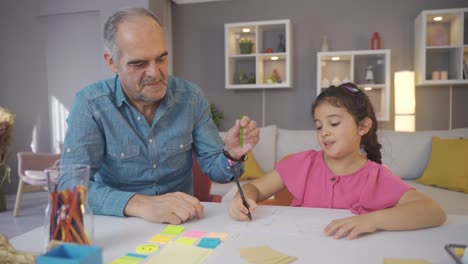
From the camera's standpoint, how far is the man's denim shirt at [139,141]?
1285 millimetres

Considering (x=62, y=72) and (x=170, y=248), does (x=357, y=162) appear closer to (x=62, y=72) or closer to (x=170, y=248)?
(x=170, y=248)

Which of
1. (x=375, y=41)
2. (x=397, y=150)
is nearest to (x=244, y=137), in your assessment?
(x=397, y=150)

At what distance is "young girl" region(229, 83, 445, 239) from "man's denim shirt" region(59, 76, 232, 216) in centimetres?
24

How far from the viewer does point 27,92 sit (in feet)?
15.9

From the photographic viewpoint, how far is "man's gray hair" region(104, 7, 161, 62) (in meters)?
1.28

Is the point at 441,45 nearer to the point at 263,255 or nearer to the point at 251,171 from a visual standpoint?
the point at 251,171

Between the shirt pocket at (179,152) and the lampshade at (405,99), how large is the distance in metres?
3.29

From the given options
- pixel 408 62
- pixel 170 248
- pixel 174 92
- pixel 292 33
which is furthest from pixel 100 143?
pixel 408 62

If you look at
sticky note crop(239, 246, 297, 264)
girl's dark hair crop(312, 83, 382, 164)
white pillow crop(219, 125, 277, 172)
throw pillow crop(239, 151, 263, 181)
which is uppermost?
girl's dark hair crop(312, 83, 382, 164)

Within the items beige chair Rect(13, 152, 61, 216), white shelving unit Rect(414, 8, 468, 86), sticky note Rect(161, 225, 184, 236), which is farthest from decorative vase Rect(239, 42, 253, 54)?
sticky note Rect(161, 225, 184, 236)

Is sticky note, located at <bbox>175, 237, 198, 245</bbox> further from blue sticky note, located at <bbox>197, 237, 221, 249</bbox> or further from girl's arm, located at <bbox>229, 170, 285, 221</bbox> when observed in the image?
girl's arm, located at <bbox>229, 170, 285, 221</bbox>

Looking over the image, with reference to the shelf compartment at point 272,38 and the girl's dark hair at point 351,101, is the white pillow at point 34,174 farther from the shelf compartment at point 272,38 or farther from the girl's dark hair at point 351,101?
the girl's dark hair at point 351,101

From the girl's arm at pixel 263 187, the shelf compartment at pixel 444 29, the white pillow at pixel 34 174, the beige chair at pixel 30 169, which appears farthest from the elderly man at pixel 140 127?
the shelf compartment at pixel 444 29

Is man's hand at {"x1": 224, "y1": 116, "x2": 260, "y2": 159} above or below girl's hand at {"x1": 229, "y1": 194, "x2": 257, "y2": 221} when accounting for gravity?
above
